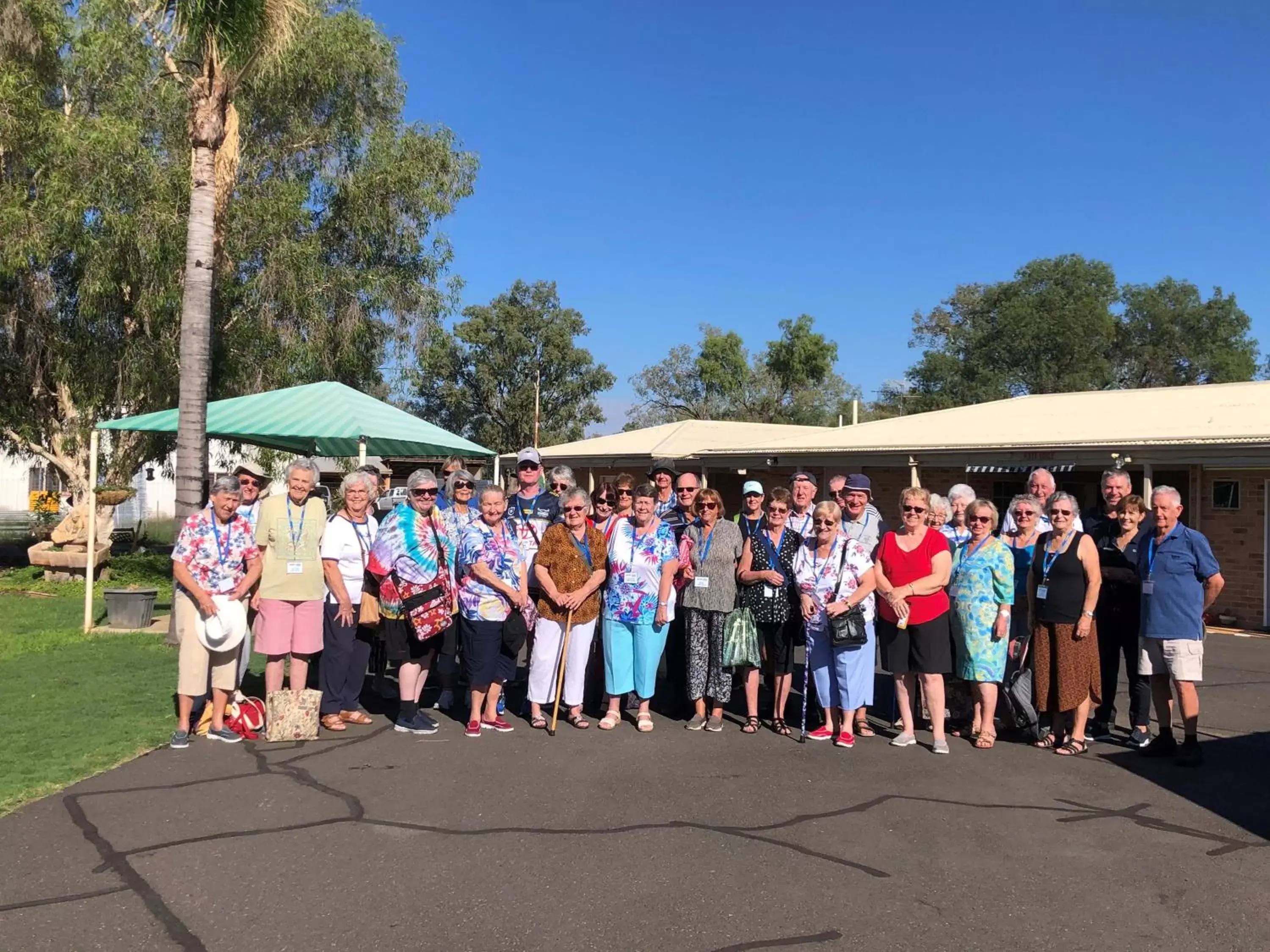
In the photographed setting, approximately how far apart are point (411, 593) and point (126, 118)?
1381cm

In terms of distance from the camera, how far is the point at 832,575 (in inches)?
250

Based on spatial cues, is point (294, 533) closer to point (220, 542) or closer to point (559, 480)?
point (220, 542)

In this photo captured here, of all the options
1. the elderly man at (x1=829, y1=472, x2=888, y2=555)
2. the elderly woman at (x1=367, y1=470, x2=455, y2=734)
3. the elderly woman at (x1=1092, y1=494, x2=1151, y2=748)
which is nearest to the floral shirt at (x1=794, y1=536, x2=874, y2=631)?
the elderly man at (x1=829, y1=472, x2=888, y2=555)

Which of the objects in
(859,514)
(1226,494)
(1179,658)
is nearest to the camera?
(1179,658)

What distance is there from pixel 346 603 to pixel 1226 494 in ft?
41.5

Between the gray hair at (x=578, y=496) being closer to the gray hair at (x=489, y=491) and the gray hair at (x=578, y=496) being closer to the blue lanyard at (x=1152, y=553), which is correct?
the gray hair at (x=489, y=491)

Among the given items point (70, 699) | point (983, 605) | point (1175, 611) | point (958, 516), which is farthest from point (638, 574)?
point (70, 699)

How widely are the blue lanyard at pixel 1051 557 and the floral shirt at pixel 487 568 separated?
10.8ft

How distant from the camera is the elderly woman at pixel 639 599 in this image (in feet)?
21.5

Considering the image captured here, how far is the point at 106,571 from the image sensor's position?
52.2 feet

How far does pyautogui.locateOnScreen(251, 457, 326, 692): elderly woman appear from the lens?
618cm

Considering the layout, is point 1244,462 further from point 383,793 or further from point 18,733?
point 18,733

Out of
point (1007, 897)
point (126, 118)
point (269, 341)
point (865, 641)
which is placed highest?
point (126, 118)

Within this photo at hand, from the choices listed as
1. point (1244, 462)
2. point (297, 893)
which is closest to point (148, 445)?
point (297, 893)
